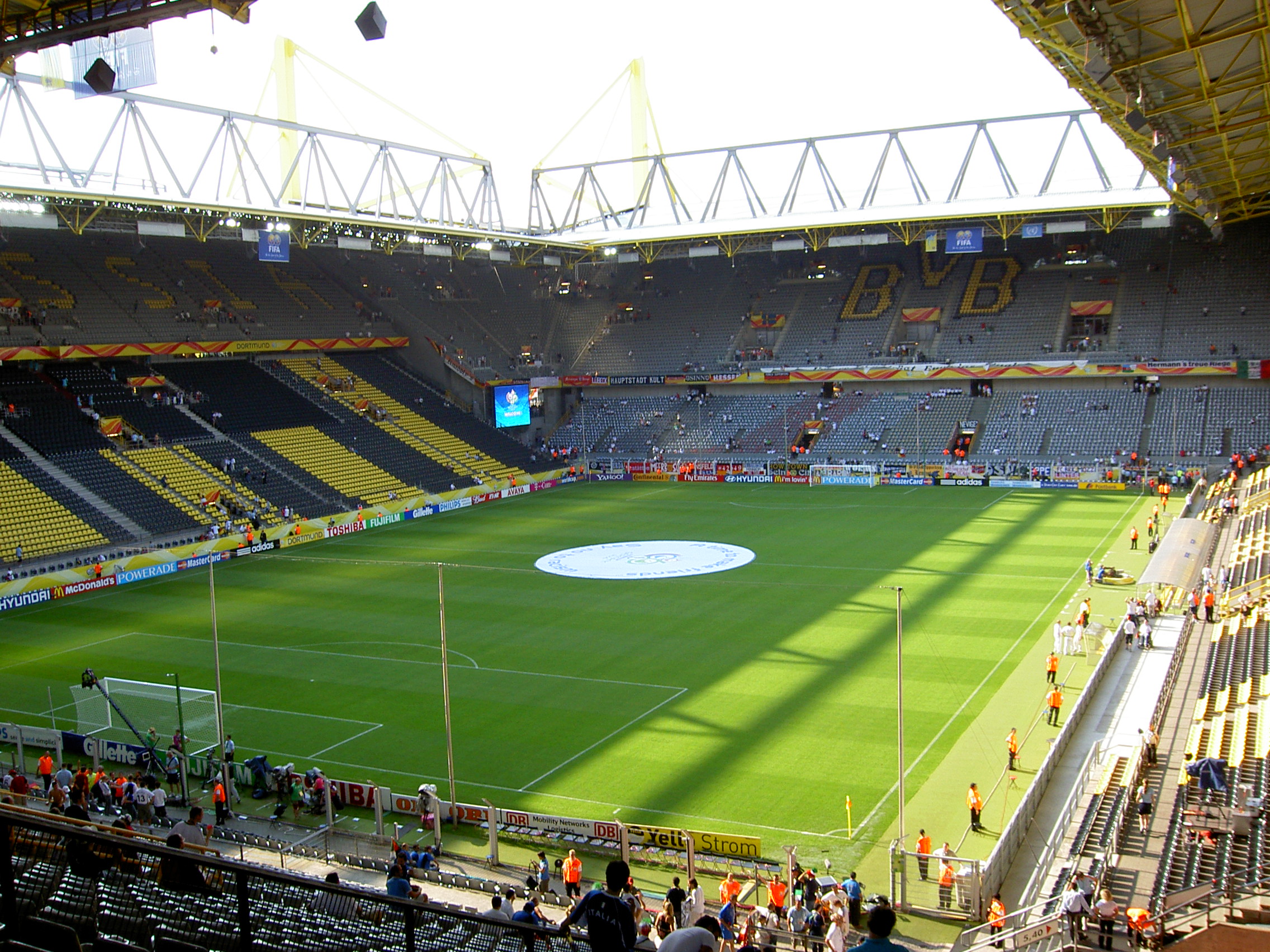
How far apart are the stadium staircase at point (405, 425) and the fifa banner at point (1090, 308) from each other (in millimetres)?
36227

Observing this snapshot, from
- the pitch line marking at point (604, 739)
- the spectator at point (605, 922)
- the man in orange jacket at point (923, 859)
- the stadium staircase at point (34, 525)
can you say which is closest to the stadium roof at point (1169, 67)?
the man in orange jacket at point (923, 859)

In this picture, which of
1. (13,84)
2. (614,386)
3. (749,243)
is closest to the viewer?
(13,84)

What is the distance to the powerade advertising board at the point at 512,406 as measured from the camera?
7238 cm

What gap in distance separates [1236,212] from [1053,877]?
4366cm

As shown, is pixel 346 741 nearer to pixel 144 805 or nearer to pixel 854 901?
pixel 144 805

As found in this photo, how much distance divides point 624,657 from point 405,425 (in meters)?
39.0

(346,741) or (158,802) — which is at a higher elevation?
(158,802)

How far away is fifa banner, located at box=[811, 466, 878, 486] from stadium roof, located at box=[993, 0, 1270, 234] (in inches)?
1209

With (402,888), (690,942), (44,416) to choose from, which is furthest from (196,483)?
(690,942)

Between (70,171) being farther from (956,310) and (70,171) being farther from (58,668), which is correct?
(956,310)

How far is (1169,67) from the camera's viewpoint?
923 inches

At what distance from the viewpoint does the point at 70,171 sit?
39.0 meters

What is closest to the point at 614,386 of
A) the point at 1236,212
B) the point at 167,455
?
the point at 167,455

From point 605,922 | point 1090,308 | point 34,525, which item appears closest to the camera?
point 605,922
